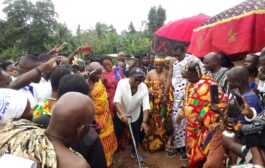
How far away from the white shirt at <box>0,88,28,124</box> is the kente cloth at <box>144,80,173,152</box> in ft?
11.7

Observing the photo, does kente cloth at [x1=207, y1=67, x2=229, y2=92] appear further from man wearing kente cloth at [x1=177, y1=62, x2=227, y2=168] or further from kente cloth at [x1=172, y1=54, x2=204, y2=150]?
kente cloth at [x1=172, y1=54, x2=204, y2=150]

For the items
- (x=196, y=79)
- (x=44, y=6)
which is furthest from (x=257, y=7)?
(x=44, y=6)

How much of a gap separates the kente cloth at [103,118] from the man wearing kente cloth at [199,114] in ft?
4.35

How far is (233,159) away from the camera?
2795 millimetres

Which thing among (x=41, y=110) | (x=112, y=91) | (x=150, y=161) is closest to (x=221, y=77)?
(x=150, y=161)

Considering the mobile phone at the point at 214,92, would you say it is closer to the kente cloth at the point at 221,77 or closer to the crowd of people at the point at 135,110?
the crowd of people at the point at 135,110

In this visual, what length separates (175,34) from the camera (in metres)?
5.21

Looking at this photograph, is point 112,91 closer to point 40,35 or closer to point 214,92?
point 214,92

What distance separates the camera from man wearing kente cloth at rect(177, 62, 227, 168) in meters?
3.42

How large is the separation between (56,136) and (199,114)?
2.41 meters

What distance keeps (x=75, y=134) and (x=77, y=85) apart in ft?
2.50

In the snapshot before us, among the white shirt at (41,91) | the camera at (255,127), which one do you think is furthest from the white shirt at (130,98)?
the camera at (255,127)

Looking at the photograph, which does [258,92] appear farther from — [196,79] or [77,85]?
[77,85]

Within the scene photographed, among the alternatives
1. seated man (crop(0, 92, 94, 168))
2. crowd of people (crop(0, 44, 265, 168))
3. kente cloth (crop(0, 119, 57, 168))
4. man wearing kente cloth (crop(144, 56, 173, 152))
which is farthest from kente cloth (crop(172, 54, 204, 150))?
kente cloth (crop(0, 119, 57, 168))
